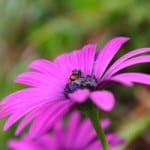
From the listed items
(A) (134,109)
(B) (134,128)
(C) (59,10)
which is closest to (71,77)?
(B) (134,128)

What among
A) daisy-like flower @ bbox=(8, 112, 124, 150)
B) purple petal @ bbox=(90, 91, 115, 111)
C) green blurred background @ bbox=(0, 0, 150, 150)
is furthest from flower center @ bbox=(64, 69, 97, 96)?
green blurred background @ bbox=(0, 0, 150, 150)

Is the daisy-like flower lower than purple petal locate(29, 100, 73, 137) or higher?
lower

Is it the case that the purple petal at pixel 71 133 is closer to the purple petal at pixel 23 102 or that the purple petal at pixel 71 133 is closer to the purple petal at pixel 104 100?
the purple petal at pixel 23 102

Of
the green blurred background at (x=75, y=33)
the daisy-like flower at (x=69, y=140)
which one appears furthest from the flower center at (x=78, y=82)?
the green blurred background at (x=75, y=33)

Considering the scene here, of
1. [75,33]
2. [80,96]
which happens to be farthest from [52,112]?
[75,33]

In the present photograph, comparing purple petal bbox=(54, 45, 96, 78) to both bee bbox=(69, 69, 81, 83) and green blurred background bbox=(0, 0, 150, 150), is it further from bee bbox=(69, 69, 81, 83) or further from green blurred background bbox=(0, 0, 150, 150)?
green blurred background bbox=(0, 0, 150, 150)

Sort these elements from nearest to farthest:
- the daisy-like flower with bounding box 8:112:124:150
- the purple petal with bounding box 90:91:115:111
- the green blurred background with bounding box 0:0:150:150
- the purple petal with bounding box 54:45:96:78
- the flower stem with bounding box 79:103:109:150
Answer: the purple petal with bounding box 90:91:115:111 < the flower stem with bounding box 79:103:109:150 < the purple petal with bounding box 54:45:96:78 < the daisy-like flower with bounding box 8:112:124:150 < the green blurred background with bounding box 0:0:150:150

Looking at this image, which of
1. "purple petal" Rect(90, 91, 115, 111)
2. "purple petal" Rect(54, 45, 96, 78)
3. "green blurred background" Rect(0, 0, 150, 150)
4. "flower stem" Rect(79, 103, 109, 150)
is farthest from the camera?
"green blurred background" Rect(0, 0, 150, 150)

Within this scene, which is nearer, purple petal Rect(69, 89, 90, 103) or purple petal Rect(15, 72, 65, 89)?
purple petal Rect(69, 89, 90, 103)
